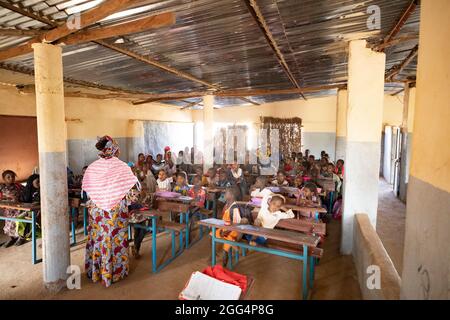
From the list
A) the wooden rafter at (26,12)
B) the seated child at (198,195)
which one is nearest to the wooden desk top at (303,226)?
the seated child at (198,195)

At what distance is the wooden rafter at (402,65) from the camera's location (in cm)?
547

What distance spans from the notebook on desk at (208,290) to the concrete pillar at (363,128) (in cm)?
317

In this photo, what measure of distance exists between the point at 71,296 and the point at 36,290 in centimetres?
60

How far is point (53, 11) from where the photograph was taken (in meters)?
3.21

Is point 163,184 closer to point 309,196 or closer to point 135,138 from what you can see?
point 309,196

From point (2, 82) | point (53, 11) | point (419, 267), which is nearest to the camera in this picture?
point (419, 267)

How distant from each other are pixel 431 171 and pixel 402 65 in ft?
19.9

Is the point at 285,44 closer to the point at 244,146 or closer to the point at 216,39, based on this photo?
the point at 216,39

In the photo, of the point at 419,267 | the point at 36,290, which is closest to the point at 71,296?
the point at 36,290

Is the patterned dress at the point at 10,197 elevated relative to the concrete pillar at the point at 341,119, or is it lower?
lower

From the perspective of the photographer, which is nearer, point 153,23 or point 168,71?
point 153,23

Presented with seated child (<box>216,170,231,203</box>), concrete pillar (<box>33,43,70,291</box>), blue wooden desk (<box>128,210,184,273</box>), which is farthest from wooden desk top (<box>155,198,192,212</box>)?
seated child (<box>216,170,231,203</box>)

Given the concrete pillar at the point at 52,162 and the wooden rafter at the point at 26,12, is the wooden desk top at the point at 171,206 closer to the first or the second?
the concrete pillar at the point at 52,162

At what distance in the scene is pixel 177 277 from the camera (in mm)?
4109
